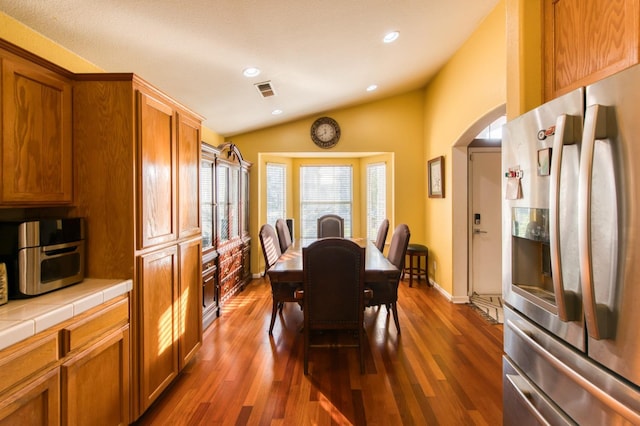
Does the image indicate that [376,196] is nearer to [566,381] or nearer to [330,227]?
[330,227]

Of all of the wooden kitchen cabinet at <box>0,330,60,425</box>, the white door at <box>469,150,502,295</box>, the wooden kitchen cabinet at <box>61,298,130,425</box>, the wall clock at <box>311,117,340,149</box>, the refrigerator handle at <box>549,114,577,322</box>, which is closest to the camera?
the refrigerator handle at <box>549,114,577,322</box>

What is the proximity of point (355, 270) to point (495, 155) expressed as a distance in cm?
295

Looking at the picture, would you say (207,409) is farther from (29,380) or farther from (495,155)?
(495,155)

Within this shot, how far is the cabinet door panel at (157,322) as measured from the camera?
1.78m

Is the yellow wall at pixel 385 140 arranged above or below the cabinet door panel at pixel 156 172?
above

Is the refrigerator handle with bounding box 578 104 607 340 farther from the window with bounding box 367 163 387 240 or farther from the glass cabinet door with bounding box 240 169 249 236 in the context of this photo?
the window with bounding box 367 163 387 240

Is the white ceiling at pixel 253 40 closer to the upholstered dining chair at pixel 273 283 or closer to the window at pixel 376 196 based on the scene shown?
the upholstered dining chair at pixel 273 283

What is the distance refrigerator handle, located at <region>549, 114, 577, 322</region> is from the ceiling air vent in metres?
2.97

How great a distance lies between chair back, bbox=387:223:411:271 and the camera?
2.98 m

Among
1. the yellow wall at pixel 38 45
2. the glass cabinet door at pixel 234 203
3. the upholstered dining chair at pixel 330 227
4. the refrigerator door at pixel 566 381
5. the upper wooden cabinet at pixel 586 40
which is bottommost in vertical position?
the refrigerator door at pixel 566 381

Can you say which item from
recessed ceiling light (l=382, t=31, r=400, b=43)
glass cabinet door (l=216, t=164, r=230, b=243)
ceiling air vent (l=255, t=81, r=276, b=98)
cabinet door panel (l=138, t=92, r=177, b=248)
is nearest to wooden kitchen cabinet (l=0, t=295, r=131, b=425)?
cabinet door panel (l=138, t=92, r=177, b=248)

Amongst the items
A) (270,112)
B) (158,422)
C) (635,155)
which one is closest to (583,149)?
(635,155)

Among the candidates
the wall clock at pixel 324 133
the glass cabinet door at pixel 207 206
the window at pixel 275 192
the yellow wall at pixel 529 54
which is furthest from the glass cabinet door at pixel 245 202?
the yellow wall at pixel 529 54

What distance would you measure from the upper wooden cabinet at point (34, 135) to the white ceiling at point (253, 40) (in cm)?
54
